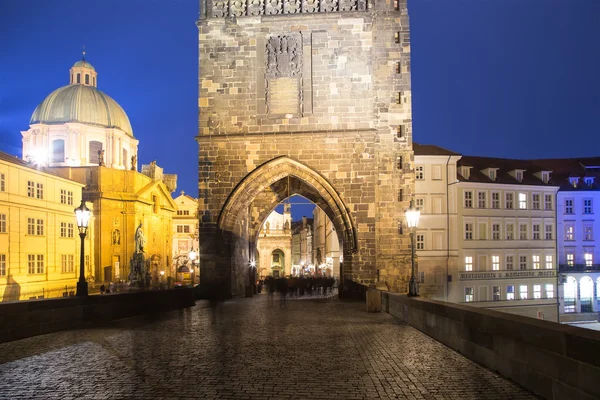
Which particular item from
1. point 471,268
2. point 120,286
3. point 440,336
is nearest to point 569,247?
point 471,268

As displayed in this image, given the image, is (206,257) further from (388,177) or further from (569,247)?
(569,247)

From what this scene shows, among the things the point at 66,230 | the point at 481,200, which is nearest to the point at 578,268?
the point at 481,200

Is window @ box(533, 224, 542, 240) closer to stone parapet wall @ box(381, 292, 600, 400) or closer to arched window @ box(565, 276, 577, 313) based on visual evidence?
arched window @ box(565, 276, 577, 313)

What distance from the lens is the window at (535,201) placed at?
47188mm

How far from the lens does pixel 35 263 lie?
40562 mm

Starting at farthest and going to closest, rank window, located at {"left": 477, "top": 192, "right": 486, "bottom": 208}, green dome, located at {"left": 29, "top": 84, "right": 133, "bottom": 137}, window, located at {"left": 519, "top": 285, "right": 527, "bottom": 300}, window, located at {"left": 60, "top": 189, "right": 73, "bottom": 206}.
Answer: green dome, located at {"left": 29, "top": 84, "right": 133, "bottom": 137} → window, located at {"left": 519, "top": 285, "right": 527, "bottom": 300} → window, located at {"left": 60, "top": 189, "right": 73, "bottom": 206} → window, located at {"left": 477, "top": 192, "right": 486, "bottom": 208}

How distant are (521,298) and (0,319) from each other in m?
40.7

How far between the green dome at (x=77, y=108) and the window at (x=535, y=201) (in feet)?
130

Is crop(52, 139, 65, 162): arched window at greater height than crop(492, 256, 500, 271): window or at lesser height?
greater

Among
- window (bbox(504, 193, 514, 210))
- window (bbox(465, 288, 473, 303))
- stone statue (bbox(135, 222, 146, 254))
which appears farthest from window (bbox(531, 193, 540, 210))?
stone statue (bbox(135, 222, 146, 254))

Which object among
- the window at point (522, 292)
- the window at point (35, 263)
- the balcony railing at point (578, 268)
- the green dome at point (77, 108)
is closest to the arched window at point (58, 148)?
the green dome at point (77, 108)

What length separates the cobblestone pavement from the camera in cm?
766

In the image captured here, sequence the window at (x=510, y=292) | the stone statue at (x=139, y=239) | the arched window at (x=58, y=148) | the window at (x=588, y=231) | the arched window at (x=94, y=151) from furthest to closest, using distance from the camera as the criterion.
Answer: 1. the arched window at (x=94, y=151)
2. the arched window at (x=58, y=148)
3. the window at (x=588, y=231)
4. the window at (x=510, y=292)
5. the stone statue at (x=139, y=239)

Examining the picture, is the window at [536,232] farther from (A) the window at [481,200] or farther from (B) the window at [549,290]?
(A) the window at [481,200]
